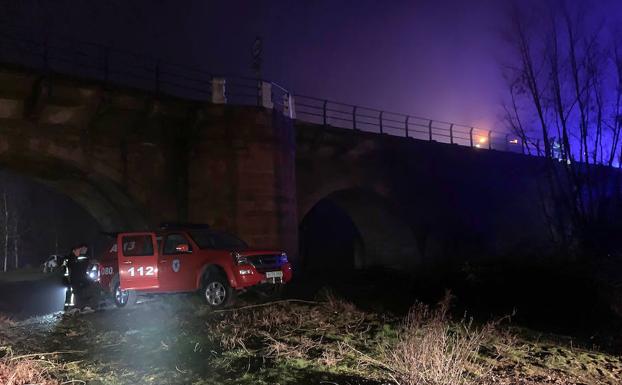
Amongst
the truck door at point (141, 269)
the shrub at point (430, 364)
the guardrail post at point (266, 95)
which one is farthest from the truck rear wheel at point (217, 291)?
the guardrail post at point (266, 95)

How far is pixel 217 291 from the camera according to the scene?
1062 centimetres

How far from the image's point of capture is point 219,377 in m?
5.51

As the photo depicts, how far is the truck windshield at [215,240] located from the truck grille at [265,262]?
0.51m

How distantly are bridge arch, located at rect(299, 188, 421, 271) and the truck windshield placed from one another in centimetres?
1394

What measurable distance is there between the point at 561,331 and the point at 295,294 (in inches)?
227

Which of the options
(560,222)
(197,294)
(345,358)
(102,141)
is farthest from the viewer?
(560,222)

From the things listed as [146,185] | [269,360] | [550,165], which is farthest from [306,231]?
[269,360]

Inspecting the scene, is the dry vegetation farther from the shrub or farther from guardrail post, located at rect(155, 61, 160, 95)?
guardrail post, located at rect(155, 61, 160, 95)

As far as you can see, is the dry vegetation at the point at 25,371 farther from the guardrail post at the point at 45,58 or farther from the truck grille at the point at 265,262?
the guardrail post at the point at 45,58

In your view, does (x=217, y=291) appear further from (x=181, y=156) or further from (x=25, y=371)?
(x=181, y=156)

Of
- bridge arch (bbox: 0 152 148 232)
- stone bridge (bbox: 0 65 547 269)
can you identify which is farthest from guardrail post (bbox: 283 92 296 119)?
bridge arch (bbox: 0 152 148 232)

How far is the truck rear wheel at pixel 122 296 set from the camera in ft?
40.1

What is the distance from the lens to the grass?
5.32 metres

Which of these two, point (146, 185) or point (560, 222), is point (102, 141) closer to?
point (146, 185)
